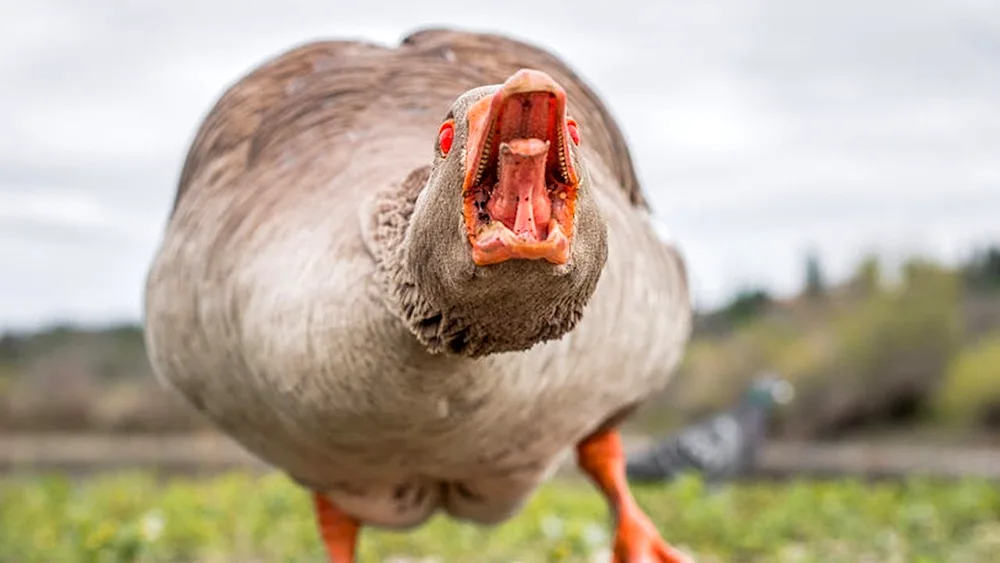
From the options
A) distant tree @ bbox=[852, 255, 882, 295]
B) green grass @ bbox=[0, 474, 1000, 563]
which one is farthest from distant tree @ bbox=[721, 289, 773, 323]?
green grass @ bbox=[0, 474, 1000, 563]

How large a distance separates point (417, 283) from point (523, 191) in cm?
50

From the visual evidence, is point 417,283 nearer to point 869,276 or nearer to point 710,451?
point 710,451

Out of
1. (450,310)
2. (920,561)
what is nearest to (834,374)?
(920,561)

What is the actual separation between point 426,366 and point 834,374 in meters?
19.3

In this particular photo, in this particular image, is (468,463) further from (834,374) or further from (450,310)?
(834,374)

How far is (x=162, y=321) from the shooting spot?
12.1ft

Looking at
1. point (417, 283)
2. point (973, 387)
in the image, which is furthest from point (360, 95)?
point (973, 387)

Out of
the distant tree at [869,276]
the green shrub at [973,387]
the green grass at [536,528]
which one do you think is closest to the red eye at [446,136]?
the green grass at [536,528]

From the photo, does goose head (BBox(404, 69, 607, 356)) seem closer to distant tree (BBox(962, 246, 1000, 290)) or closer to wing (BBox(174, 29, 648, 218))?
wing (BBox(174, 29, 648, 218))

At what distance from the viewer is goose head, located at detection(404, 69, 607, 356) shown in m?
1.66

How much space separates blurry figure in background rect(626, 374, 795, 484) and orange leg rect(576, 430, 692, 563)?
19.3 feet

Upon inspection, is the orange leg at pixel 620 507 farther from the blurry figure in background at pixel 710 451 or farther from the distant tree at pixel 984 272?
the distant tree at pixel 984 272

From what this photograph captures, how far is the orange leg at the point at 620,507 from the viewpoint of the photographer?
429cm

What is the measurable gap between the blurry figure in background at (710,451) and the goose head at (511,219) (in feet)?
28.2
